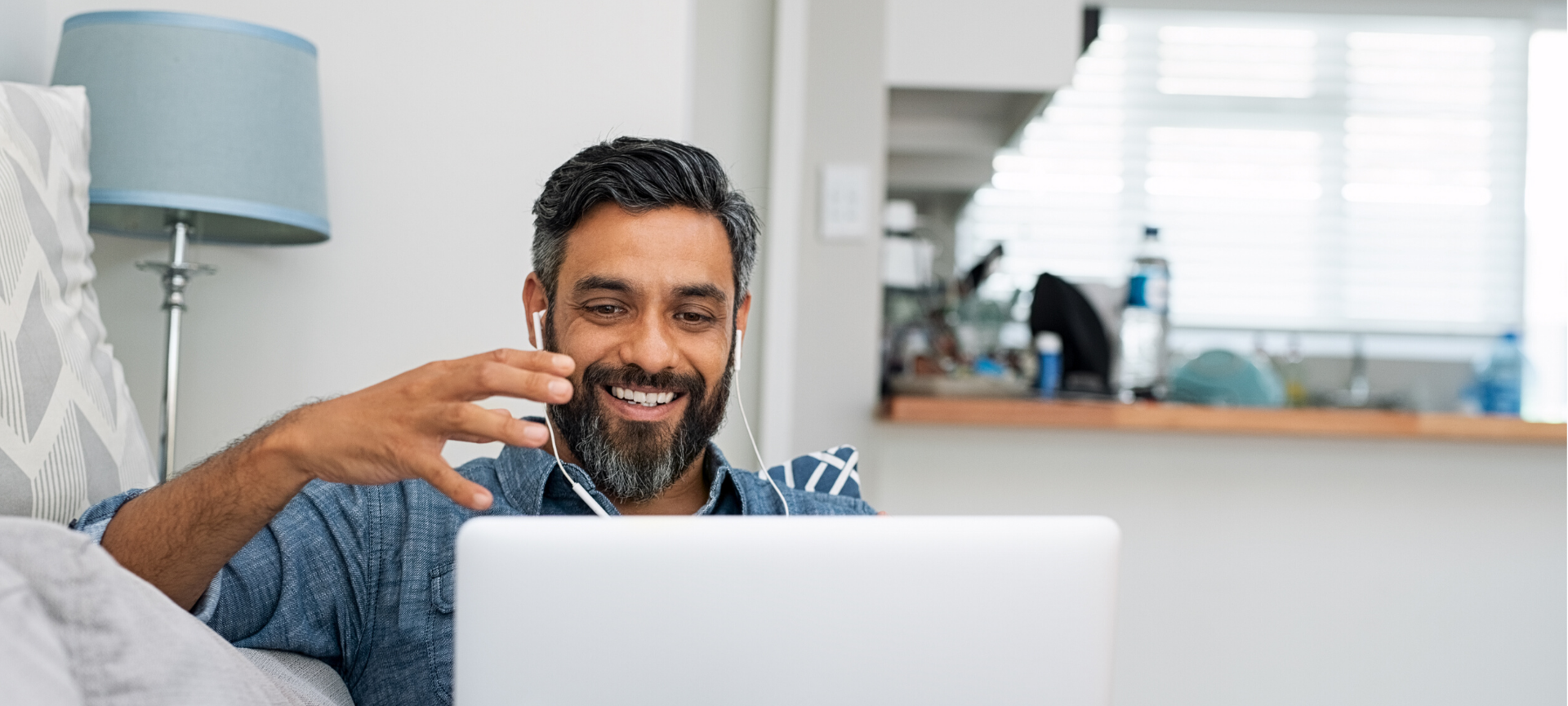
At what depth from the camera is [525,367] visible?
30.7 inches

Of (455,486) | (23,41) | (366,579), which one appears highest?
(23,41)

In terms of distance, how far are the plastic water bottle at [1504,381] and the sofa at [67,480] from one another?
9.04 feet

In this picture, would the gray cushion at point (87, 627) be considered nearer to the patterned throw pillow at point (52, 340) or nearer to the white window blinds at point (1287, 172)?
the patterned throw pillow at point (52, 340)

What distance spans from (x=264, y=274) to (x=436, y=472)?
3.28 feet

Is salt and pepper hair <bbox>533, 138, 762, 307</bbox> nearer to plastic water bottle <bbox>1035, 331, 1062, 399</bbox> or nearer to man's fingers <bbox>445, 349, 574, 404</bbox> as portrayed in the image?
man's fingers <bbox>445, 349, 574, 404</bbox>

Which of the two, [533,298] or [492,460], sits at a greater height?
[533,298]

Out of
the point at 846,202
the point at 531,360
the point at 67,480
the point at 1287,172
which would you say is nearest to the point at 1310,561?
the point at 846,202

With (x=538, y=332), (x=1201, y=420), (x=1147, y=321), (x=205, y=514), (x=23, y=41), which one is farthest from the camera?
(x=1147, y=321)

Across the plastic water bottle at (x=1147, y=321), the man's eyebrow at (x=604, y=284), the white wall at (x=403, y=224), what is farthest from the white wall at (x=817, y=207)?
the man's eyebrow at (x=604, y=284)

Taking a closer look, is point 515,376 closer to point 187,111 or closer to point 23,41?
point 187,111

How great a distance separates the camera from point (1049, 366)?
7.79 ft

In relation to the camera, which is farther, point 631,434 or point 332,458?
point 631,434

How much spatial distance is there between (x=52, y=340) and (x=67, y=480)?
12 cm

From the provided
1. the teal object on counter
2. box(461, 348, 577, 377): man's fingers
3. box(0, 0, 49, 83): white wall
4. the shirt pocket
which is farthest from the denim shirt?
the teal object on counter
